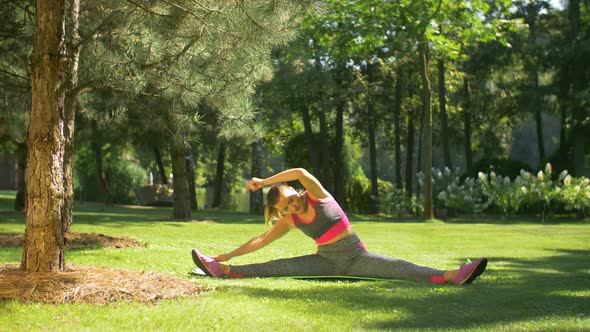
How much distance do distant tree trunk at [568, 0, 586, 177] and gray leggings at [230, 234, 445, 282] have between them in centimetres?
2156

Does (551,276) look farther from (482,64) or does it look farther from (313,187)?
(482,64)

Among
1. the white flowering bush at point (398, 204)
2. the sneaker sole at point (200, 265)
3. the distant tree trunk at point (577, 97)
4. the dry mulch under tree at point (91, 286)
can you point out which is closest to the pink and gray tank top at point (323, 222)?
the sneaker sole at point (200, 265)

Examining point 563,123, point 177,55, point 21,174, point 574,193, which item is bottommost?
point 574,193

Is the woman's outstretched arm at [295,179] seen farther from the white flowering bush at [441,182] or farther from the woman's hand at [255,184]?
the white flowering bush at [441,182]

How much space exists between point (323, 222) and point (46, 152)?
9.57ft

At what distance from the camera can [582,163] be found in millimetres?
29656

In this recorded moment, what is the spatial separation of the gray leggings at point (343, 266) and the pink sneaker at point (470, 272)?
0.86 ft

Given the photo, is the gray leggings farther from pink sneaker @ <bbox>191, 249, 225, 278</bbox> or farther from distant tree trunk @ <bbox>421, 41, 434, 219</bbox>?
distant tree trunk @ <bbox>421, 41, 434, 219</bbox>

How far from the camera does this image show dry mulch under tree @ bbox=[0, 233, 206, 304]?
574 centimetres

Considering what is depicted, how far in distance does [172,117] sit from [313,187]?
11.9 ft

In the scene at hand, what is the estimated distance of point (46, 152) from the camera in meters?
6.29

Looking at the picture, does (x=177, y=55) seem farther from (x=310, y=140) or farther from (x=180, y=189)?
(x=310, y=140)

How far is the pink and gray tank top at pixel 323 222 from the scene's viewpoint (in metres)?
7.29

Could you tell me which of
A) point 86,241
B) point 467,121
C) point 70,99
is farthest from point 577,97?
point 70,99
